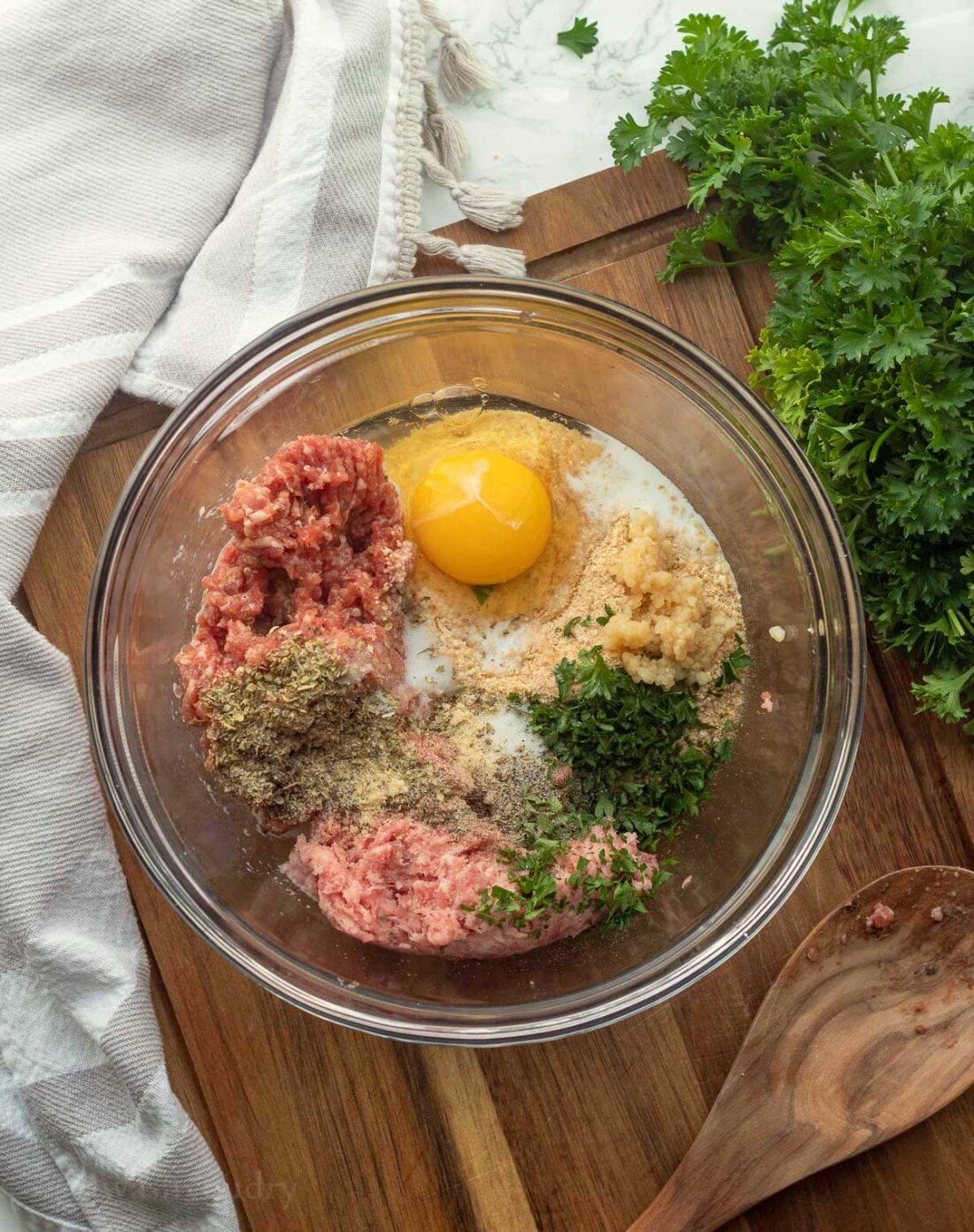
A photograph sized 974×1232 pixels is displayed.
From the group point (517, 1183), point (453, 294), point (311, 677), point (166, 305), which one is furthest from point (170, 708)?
point (517, 1183)

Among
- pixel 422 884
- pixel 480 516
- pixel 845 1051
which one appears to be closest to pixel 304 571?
pixel 480 516

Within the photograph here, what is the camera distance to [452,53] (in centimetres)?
275

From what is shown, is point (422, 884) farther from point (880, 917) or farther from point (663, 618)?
point (880, 917)

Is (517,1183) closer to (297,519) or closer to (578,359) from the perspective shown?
(297,519)

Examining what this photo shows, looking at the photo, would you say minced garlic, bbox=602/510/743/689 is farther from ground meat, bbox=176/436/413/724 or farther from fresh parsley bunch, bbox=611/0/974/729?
ground meat, bbox=176/436/413/724

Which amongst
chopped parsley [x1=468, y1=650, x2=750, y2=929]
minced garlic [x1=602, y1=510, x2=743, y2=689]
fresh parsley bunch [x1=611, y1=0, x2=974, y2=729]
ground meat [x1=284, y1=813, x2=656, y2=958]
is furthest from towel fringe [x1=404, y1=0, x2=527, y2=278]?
ground meat [x1=284, y1=813, x2=656, y2=958]

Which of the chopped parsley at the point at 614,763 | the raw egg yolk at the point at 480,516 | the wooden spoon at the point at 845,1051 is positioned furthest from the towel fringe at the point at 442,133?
the wooden spoon at the point at 845,1051

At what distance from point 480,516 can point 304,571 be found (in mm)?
464

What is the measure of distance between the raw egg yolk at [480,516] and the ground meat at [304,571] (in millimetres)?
152

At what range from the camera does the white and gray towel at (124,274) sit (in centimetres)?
251

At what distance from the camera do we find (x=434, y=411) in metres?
2.80

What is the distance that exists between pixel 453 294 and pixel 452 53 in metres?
0.73

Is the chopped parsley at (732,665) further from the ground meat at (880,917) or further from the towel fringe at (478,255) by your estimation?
the towel fringe at (478,255)

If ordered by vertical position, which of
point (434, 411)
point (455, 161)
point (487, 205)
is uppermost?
point (455, 161)
